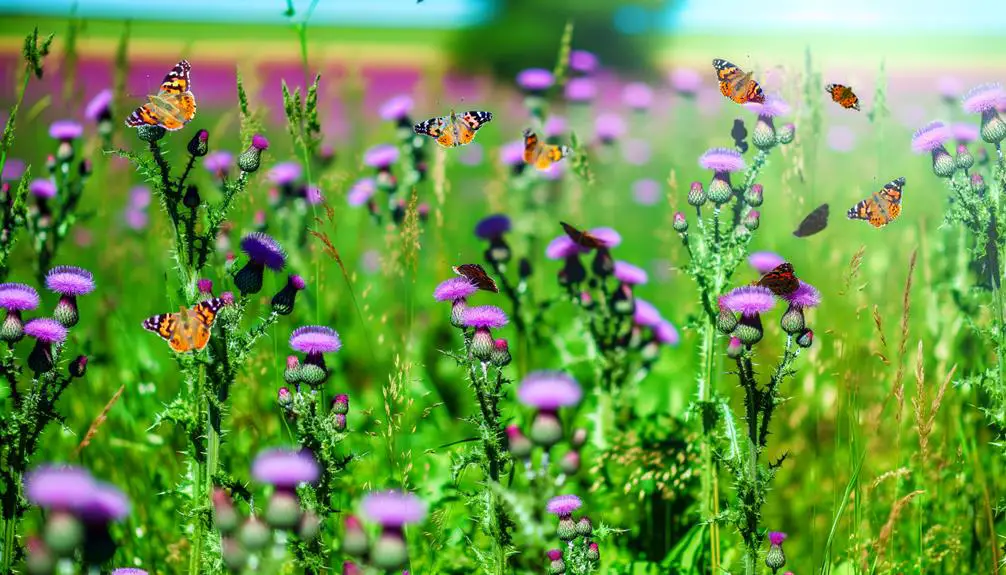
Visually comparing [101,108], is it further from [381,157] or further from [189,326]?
[189,326]

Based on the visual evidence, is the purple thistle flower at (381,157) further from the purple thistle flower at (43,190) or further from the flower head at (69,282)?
the flower head at (69,282)

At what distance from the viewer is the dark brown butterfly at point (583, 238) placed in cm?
319

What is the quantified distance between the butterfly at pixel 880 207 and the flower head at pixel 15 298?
2.47 m

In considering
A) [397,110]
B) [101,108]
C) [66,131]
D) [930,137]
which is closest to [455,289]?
[930,137]

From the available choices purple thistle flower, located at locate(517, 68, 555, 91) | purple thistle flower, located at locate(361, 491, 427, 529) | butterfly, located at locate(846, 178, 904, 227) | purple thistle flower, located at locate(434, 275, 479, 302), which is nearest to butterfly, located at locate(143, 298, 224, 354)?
purple thistle flower, located at locate(434, 275, 479, 302)

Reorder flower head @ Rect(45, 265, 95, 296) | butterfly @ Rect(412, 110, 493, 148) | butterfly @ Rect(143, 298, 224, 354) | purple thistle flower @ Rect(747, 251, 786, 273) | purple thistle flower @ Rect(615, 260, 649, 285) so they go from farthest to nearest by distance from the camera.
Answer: purple thistle flower @ Rect(747, 251, 786, 273), purple thistle flower @ Rect(615, 260, 649, 285), butterfly @ Rect(412, 110, 493, 148), flower head @ Rect(45, 265, 95, 296), butterfly @ Rect(143, 298, 224, 354)

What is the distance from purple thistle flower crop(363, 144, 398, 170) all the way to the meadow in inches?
1.1

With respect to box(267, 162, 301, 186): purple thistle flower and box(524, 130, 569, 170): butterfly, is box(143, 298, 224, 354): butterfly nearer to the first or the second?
box(524, 130, 569, 170): butterfly

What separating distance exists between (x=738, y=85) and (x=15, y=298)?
7.30ft

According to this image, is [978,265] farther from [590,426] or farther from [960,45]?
[960,45]

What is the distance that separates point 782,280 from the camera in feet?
7.68

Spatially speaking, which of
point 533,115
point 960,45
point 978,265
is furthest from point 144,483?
point 960,45

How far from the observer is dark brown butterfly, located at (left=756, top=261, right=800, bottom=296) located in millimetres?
2307

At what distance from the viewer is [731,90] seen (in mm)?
2695
